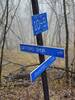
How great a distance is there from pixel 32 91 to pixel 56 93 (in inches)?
30.1

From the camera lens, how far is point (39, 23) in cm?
409

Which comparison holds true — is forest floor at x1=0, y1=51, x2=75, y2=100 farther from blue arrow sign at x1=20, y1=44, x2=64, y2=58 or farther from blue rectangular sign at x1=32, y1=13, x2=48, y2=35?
blue rectangular sign at x1=32, y1=13, x2=48, y2=35

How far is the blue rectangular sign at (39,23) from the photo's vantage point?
400 centimetres

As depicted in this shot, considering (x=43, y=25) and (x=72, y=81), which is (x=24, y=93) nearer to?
(x=72, y=81)

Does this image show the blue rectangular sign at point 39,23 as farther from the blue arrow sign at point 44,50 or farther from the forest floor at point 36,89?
the forest floor at point 36,89

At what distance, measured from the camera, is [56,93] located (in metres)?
7.93

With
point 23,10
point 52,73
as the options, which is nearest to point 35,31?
point 52,73

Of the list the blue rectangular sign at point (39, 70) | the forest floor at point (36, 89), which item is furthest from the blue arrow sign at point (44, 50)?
the forest floor at point (36, 89)

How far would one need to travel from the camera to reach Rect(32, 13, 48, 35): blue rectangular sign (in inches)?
157

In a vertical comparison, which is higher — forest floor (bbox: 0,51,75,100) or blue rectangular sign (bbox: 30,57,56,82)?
blue rectangular sign (bbox: 30,57,56,82)

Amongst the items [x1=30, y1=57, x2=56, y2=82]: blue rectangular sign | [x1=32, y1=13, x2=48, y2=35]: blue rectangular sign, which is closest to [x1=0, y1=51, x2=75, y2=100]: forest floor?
[x1=30, y1=57, x2=56, y2=82]: blue rectangular sign

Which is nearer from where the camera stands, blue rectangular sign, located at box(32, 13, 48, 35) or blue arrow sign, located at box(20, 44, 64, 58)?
blue arrow sign, located at box(20, 44, 64, 58)

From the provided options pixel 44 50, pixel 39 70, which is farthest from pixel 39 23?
pixel 39 70

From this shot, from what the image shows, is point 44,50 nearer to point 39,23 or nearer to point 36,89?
point 39,23
